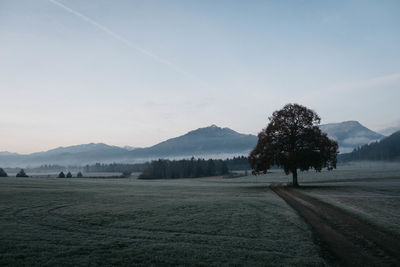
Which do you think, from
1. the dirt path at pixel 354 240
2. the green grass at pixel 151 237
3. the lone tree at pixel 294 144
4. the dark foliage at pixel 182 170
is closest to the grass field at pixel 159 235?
the green grass at pixel 151 237

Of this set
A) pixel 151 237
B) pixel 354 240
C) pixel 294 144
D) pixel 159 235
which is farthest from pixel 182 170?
pixel 354 240

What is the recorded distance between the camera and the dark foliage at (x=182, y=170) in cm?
16415

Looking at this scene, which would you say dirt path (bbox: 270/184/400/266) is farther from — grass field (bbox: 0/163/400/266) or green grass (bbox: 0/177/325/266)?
green grass (bbox: 0/177/325/266)

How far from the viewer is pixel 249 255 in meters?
14.1

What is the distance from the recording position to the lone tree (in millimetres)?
55844

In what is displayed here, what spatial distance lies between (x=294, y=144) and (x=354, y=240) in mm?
42052

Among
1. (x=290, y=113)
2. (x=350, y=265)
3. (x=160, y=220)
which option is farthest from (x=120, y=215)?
(x=290, y=113)

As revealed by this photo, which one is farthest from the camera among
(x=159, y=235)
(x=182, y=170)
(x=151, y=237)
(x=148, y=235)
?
(x=182, y=170)

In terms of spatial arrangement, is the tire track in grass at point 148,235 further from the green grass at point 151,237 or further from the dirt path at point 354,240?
the dirt path at point 354,240

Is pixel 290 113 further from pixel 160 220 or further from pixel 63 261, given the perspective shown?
pixel 63 261

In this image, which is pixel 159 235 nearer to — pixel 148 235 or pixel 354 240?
pixel 148 235

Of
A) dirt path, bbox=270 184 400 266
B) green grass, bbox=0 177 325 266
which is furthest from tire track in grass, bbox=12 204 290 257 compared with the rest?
dirt path, bbox=270 184 400 266

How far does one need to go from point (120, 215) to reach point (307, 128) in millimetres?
45950

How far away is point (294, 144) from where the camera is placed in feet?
189
